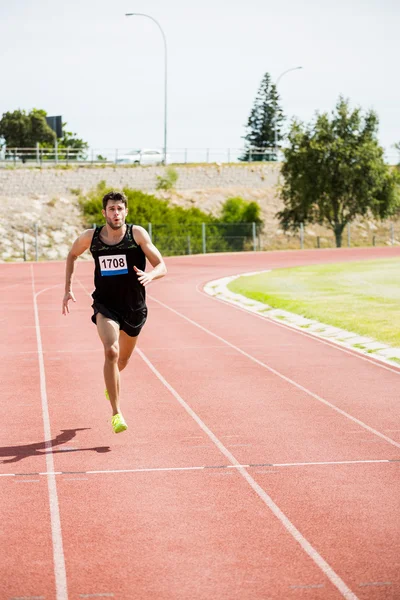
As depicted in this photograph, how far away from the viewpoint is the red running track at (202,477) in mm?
4633

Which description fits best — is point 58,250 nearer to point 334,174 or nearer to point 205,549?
point 334,174

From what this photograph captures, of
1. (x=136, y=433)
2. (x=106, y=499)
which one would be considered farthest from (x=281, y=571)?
(x=136, y=433)

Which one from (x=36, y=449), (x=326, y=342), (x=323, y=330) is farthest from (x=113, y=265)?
(x=323, y=330)

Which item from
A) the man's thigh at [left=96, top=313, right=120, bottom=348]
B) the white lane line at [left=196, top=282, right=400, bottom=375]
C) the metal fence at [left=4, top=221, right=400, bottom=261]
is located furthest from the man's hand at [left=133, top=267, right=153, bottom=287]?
the metal fence at [left=4, top=221, right=400, bottom=261]

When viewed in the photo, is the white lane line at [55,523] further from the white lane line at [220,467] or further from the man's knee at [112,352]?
the man's knee at [112,352]

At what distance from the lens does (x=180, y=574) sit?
464cm

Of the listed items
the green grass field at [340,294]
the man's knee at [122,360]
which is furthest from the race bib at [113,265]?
the green grass field at [340,294]

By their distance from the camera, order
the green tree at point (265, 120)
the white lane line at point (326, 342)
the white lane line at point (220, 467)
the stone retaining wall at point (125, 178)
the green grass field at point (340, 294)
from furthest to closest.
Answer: the green tree at point (265, 120) → the stone retaining wall at point (125, 178) → the green grass field at point (340, 294) → the white lane line at point (326, 342) → the white lane line at point (220, 467)

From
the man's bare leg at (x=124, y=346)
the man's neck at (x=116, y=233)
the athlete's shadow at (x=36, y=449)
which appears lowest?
the athlete's shadow at (x=36, y=449)

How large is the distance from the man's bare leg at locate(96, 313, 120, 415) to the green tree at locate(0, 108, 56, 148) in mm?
103887

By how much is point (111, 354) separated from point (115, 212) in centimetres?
114

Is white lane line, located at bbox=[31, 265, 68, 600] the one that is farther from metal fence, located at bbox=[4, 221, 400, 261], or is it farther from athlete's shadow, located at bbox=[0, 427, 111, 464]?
metal fence, located at bbox=[4, 221, 400, 261]

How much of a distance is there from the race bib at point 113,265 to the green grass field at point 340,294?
23.3 feet

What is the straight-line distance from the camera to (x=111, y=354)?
7.70 m
